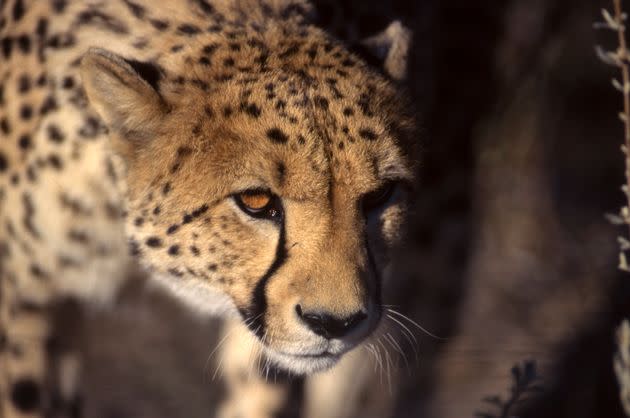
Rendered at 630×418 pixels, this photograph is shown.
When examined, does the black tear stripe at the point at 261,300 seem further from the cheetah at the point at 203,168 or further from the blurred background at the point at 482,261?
the blurred background at the point at 482,261

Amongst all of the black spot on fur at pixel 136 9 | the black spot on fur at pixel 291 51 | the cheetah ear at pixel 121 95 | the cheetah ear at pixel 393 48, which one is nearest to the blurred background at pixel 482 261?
the cheetah ear at pixel 393 48

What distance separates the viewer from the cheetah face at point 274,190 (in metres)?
1.87

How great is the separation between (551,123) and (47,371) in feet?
8.54

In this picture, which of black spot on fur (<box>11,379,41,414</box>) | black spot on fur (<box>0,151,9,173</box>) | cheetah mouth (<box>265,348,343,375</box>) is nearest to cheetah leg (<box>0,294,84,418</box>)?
black spot on fur (<box>11,379,41,414</box>)

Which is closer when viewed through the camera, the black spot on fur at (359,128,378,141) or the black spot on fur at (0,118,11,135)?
the black spot on fur at (359,128,378,141)

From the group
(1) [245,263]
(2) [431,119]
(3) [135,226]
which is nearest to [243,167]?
(1) [245,263]

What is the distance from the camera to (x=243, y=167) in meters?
1.92

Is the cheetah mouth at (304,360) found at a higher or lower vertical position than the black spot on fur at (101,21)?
lower

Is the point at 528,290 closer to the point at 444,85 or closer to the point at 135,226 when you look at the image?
the point at 444,85

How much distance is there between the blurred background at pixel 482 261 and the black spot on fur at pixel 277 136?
0.42m

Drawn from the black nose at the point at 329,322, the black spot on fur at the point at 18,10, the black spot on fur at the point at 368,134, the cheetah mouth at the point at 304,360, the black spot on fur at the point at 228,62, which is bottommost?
the cheetah mouth at the point at 304,360

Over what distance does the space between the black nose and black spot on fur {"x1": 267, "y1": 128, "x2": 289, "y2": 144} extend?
0.28 metres

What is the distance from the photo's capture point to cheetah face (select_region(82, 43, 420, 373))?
1.87m

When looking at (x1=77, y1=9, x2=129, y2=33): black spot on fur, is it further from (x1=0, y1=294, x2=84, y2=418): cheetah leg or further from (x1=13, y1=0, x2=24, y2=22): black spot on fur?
(x1=0, y1=294, x2=84, y2=418): cheetah leg
